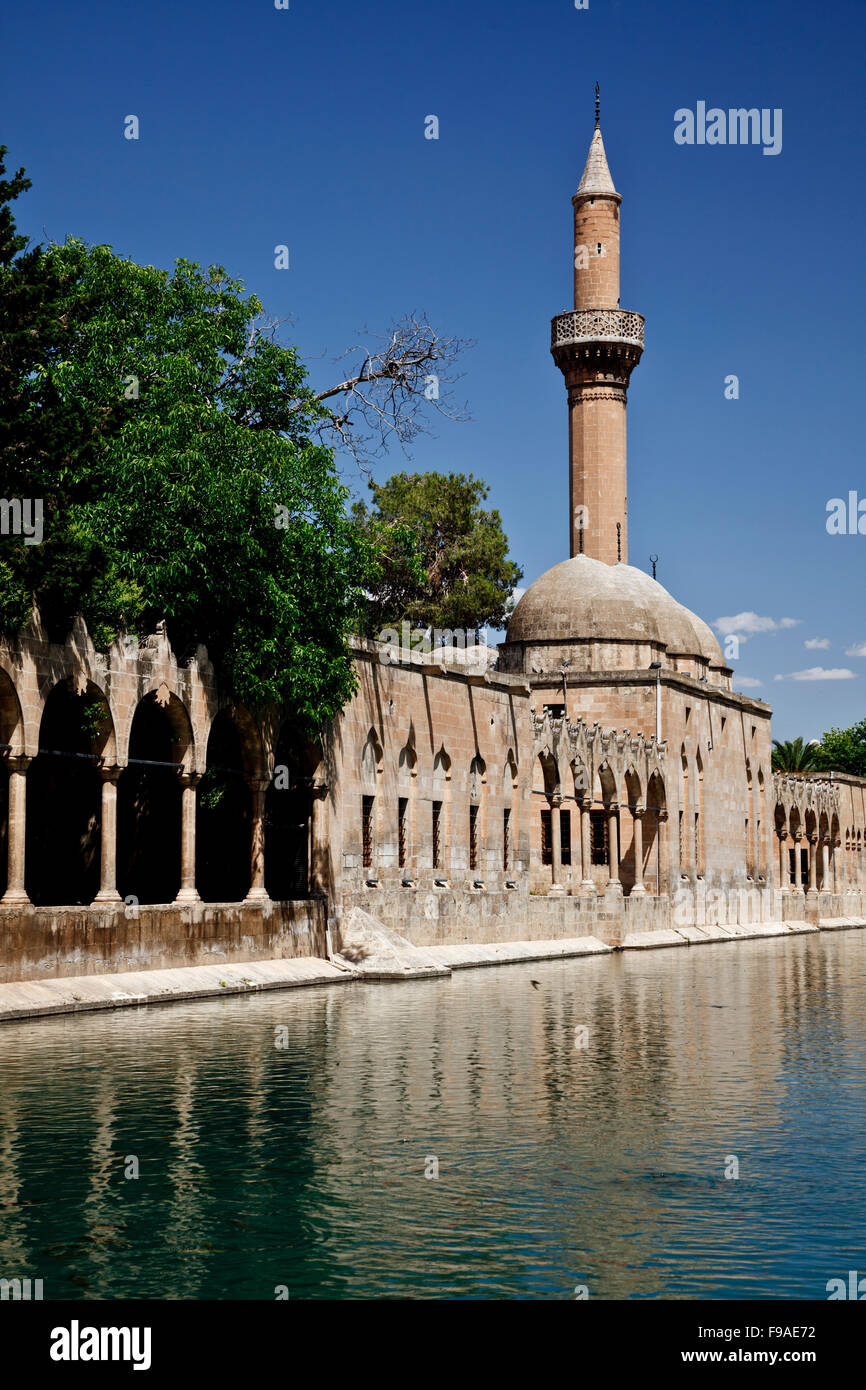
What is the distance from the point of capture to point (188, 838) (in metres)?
28.4

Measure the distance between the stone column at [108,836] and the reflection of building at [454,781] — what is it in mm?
44

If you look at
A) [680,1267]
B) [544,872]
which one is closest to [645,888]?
[544,872]

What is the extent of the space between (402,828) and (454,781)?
109 inches

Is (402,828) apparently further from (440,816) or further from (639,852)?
(639,852)

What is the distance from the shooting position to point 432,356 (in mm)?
33156

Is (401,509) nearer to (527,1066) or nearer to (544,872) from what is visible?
(544,872)

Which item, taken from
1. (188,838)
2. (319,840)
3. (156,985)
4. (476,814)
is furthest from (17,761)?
(476,814)

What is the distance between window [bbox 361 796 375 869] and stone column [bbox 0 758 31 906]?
12.2 meters

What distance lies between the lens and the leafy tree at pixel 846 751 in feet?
378

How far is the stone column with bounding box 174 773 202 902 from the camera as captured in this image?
90.9ft

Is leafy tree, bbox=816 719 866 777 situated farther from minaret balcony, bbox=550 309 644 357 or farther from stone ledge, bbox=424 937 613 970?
stone ledge, bbox=424 937 613 970

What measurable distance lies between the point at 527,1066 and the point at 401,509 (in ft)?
170

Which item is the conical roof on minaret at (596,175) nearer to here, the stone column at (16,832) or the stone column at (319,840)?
the stone column at (319,840)

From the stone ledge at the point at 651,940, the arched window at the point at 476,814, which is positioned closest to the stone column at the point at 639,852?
the stone ledge at the point at 651,940
